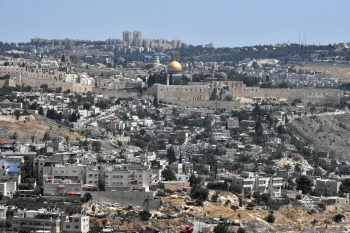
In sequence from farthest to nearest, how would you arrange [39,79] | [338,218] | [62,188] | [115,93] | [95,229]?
[115,93] < [39,79] < [338,218] < [62,188] < [95,229]

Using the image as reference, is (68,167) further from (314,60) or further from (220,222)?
(314,60)

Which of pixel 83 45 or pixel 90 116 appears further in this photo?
pixel 83 45

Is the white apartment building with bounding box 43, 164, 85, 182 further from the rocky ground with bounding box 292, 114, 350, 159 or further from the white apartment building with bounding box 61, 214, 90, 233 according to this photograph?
the rocky ground with bounding box 292, 114, 350, 159

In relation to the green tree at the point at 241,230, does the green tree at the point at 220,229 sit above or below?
above

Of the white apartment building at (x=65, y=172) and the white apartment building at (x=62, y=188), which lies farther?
the white apartment building at (x=65, y=172)

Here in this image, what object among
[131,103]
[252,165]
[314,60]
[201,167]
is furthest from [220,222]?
[314,60]

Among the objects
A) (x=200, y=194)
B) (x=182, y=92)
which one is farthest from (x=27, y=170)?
(x=182, y=92)

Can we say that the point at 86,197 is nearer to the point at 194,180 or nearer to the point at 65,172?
the point at 65,172

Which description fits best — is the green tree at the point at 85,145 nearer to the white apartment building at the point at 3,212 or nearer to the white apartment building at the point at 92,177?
the white apartment building at the point at 92,177

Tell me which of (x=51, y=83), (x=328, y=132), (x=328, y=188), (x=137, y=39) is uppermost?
(x=137, y=39)

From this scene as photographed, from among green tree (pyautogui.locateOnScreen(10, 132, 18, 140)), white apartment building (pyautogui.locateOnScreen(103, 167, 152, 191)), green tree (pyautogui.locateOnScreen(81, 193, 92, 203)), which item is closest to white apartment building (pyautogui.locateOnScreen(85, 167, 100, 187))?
white apartment building (pyautogui.locateOnScreen(103, 167, 152, 191))

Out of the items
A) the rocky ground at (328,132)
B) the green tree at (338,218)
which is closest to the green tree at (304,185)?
the green tree at (338,218)
